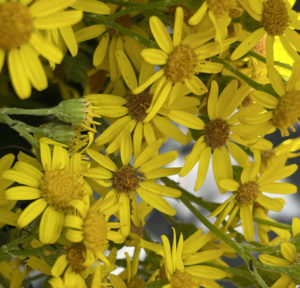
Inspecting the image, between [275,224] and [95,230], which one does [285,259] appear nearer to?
[275,224]

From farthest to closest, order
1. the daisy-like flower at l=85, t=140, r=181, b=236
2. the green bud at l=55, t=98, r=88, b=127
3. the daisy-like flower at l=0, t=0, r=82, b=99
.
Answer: the daisy-like flower at l=85, t=140, r=181, b=236 < the green bud at l=55, t=98, r=88, b=127 < the daisy-like flower at l=0, t=0, r=82, b=99

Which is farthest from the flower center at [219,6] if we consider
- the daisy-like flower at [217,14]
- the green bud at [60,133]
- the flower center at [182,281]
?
the flower center at [182,281]

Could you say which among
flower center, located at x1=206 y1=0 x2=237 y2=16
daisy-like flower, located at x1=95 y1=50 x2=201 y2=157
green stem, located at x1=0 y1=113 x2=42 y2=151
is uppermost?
flower center, located at x1=206 y1=0 x2=237 y2=16

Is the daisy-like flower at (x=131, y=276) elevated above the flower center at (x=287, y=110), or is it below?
below

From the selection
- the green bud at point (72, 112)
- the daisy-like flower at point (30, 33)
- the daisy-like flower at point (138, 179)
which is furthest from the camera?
the daisy-like flower at point (138, 179)

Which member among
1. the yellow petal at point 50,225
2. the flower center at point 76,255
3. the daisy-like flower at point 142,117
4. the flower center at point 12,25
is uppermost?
the daisy-like flower at point 142,117

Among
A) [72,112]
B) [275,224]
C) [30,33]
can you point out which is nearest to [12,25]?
[30,33]

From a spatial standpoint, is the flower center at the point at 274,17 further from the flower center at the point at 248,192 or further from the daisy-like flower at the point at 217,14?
the flower center at the point at 248,192

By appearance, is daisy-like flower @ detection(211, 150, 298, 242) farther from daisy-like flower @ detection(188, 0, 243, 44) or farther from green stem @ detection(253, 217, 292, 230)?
daisy-like flower @ detection(188, 0, 243, 44)

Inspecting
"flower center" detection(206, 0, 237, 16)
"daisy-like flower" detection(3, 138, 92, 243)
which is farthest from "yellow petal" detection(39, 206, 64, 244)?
"flower center" detection(206, 0, 237, 16)
